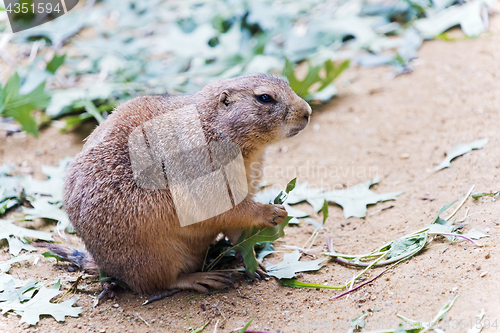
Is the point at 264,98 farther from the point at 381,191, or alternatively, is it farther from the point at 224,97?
the point at 381,191

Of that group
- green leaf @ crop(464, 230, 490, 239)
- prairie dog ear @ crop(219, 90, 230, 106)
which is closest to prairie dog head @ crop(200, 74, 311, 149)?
prairie dog ear @ crop(219, 90, 230, 106)

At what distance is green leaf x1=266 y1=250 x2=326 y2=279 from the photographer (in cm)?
397

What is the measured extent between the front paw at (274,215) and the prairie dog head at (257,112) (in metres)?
0.59

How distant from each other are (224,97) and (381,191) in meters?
2.30

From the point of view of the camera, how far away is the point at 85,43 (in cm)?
758

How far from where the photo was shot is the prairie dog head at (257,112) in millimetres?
3912

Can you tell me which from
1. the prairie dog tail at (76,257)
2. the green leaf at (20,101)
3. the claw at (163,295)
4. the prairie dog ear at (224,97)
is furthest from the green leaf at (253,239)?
the green leaf at (20,101)

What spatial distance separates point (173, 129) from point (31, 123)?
326 centimetres

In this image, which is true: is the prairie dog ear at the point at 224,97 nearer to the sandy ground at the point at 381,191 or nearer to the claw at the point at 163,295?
the sandy ground at the point at 381,191

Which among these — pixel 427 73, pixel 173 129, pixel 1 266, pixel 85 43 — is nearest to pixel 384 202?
pixel 173 129

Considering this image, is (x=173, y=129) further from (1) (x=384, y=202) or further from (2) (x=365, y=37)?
(2) (x=365, y=37)

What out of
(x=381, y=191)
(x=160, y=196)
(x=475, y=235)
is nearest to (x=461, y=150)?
(x=381, y=191)

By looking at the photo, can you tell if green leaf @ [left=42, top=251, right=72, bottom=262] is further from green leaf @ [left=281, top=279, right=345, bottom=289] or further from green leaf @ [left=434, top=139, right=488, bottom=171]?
green leaf @ [left=434, top=139, right=488, bottom=171]

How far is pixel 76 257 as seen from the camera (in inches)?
165
